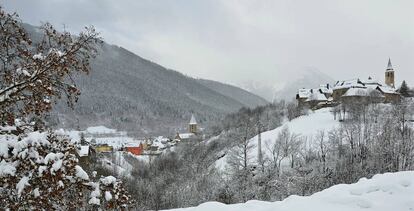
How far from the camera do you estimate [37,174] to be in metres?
4.59

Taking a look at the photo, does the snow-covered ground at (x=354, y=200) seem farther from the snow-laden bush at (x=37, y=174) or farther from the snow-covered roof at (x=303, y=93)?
the snow-covered roof at (x=303, y=93)

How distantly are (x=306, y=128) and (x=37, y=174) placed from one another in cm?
6473

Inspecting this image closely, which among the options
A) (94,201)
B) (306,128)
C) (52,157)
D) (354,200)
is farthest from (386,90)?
(52,157)

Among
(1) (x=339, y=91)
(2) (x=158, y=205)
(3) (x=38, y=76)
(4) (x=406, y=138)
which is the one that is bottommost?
(2) (x=158, y=205)

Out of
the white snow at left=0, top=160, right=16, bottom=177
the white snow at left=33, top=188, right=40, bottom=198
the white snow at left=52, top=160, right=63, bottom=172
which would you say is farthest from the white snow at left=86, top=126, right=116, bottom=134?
the white snow at left=52, top=160, right=63, bottom=172

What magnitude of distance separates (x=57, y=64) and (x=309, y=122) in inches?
2628

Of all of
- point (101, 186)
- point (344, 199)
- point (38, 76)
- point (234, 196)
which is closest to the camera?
point (101, 186)

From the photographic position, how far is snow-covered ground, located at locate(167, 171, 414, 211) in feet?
24.9

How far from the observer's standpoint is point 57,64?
5488 millimetres

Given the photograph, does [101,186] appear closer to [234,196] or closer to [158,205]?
[234,196]

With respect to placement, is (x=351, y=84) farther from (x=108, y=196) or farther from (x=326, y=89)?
(x=108, y=196)

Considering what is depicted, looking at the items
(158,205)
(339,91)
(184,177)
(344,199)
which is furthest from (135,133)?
(344,199)

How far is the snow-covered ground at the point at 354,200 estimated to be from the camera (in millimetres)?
7578

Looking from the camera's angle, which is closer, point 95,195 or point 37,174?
point 37,174
